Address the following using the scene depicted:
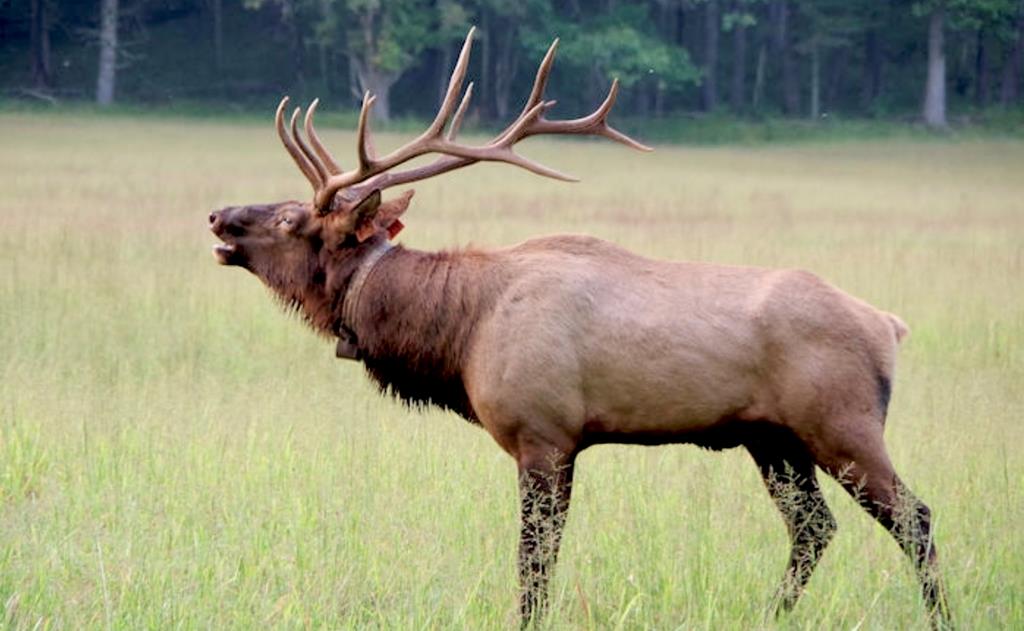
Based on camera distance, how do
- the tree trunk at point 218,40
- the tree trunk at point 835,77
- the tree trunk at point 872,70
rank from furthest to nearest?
the tree trunk at point 835,77 → the tree trunk at point 872,70 → the tree trunk at point 218,40

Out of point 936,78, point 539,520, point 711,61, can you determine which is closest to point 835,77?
point 711,61

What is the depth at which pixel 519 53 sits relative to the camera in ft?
154

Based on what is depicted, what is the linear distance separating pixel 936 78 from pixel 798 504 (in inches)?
1525

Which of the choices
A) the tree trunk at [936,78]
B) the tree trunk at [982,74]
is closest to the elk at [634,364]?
the tree trunk at [936,78]

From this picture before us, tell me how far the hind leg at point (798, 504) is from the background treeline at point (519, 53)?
1357 inches

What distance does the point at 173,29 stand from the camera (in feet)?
163

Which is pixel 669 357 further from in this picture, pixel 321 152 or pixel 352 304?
pixel 321 152

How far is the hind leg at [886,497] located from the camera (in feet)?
18.2

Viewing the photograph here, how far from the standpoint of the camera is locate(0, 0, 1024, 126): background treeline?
42.5 metres

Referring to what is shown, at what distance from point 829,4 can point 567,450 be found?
138 feet

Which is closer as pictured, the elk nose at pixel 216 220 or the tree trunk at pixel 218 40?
the elk nose at pixel 216 220

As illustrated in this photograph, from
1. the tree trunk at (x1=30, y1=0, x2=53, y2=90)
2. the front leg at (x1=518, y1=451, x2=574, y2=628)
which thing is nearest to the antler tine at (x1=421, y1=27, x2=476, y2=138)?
the front leg at (x1=518, y1=451, x2=574, y2=628)

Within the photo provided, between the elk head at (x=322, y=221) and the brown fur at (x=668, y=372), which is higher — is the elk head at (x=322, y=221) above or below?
above

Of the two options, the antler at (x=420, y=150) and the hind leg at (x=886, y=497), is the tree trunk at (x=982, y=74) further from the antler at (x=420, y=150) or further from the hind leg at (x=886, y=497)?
the hind leg at (x=886, y=497)
